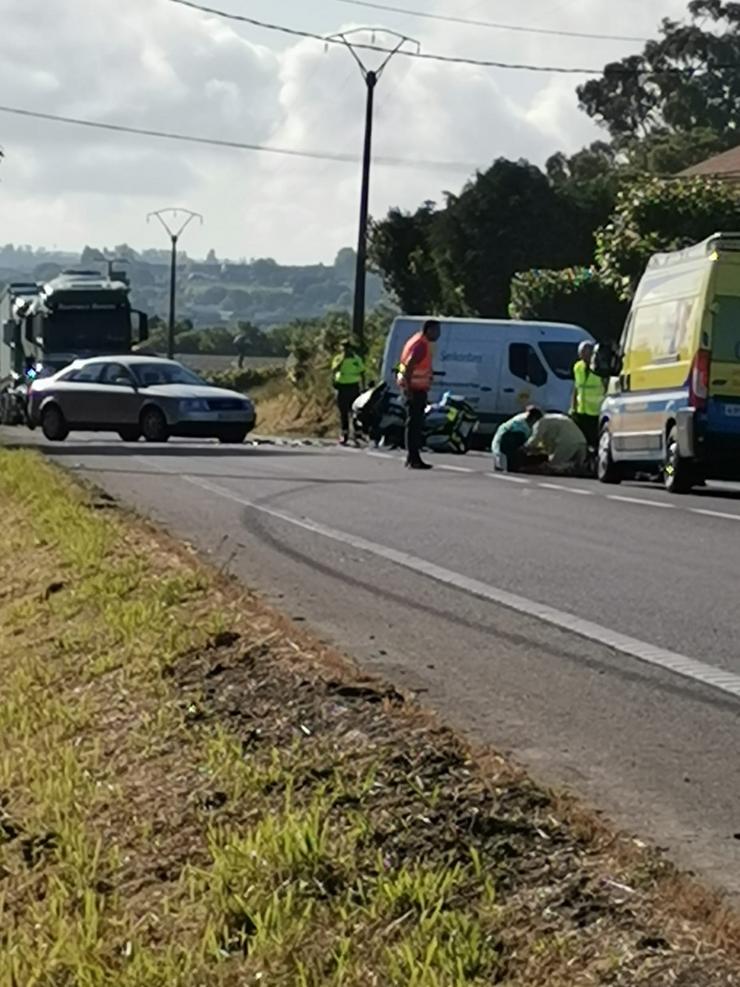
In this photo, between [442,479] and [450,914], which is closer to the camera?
[450,914]

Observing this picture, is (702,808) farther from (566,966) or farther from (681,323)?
(681,323)

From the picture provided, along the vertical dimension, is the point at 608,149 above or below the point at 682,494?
above

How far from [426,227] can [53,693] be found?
54.4 meters

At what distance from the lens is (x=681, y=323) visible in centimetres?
2141

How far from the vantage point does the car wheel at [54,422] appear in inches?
1407

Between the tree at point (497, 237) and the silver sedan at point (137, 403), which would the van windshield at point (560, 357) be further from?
the tree at point (497, 237)

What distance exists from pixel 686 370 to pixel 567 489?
1549 mm

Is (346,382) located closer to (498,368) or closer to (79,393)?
(498,368)

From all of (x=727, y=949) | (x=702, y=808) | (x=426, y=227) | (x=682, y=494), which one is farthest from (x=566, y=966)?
(x=426, y=227)

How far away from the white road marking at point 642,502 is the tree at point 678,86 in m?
69.6

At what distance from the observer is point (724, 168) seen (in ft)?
202

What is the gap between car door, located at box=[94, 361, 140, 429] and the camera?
34500 mm

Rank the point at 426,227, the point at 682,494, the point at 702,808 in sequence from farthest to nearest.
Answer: the point at 426,227, the point at 682,494, the point at 702,808

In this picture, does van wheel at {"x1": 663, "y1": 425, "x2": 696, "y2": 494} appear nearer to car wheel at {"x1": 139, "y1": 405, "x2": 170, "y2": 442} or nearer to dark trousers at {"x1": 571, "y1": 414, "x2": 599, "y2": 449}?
dark trousers at {"x1": 571, "y1": 414, "x2": 599, "y2": 449}
